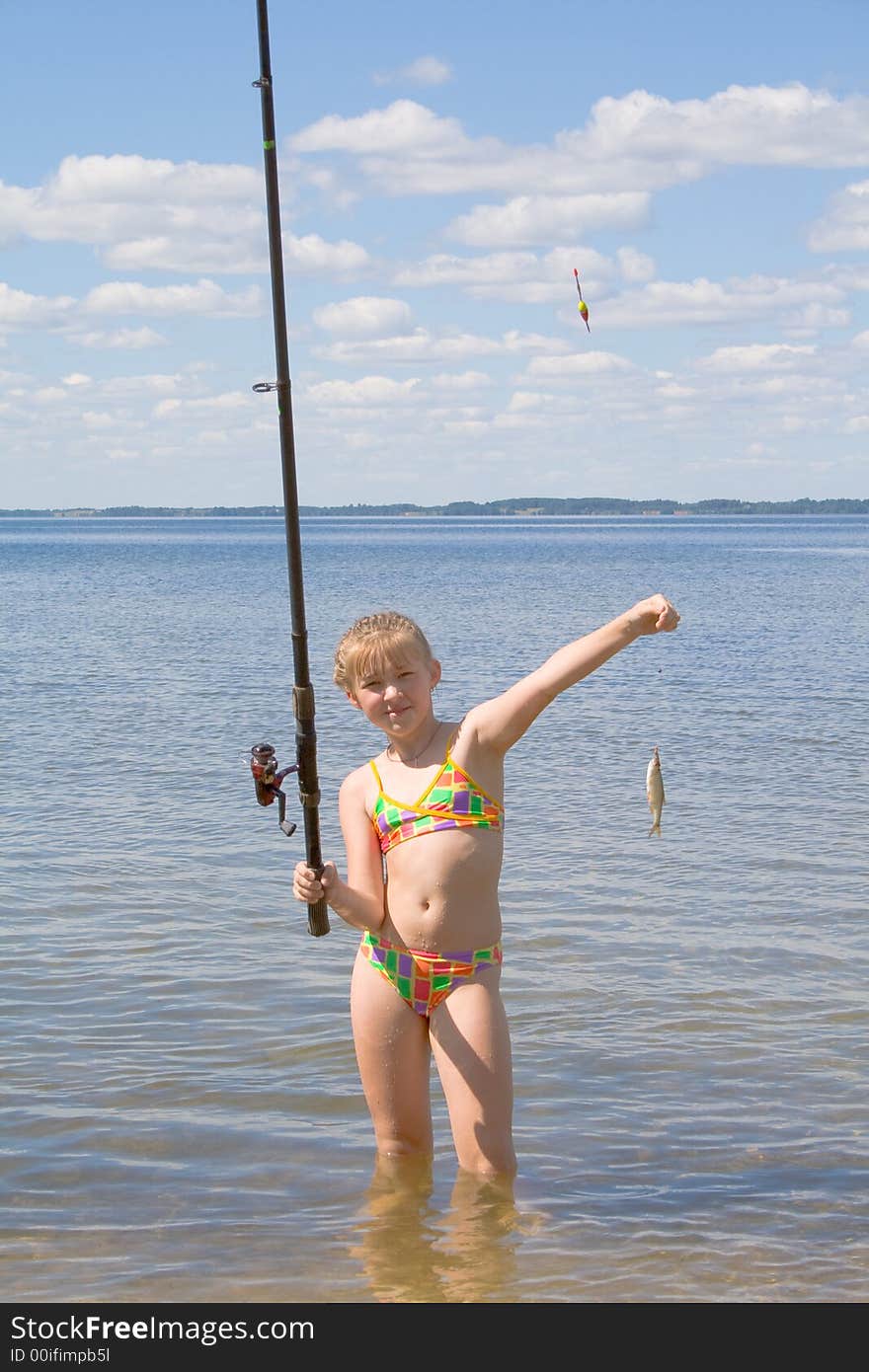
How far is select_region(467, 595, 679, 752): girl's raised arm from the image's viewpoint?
4.04 metres

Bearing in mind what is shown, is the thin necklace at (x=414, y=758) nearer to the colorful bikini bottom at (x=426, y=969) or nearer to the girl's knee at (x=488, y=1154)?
the colorful bikini bottom at (x=426, y=969)

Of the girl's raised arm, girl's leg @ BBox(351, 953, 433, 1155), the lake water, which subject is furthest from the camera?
the lake water

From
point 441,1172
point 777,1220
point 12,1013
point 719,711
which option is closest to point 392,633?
point 441,1172

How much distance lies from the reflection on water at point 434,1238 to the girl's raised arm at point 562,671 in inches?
56.5

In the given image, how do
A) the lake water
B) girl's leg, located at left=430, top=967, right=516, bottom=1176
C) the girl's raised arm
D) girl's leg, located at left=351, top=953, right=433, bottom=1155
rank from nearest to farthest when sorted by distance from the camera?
the girl's raised arm < girl's leg, located at left=430, top=967, right=516, bottom=1176 < girl's leg, located at left=351, top=953, right=433, bottom=1155 < the lake water

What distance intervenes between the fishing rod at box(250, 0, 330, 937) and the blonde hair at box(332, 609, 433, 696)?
0.42ft

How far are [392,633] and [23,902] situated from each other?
16.4 feet

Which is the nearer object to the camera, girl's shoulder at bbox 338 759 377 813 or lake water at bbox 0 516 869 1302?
girl's shoulder at bbox 338 759 377 813

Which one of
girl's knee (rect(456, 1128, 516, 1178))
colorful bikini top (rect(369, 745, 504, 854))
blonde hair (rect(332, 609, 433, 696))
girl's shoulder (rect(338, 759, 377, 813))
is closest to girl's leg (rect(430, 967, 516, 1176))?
girl's knee (rect(456, 1128, 516, 1178))

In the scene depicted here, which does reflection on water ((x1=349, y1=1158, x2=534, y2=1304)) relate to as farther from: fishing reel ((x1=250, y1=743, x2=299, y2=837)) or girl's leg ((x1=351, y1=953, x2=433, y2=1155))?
fishing reel ((x1=250, y1=743, x2=299, y2=837))

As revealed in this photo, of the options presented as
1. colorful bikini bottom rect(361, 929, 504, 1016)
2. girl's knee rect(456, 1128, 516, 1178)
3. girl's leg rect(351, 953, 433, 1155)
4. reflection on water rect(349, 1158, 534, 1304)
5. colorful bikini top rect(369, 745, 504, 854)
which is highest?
colorful bikini top rect(369, 745, 504, 854)

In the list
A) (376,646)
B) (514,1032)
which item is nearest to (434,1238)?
(376,646)

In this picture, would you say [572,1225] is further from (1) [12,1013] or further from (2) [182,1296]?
(1) [12,1013]
